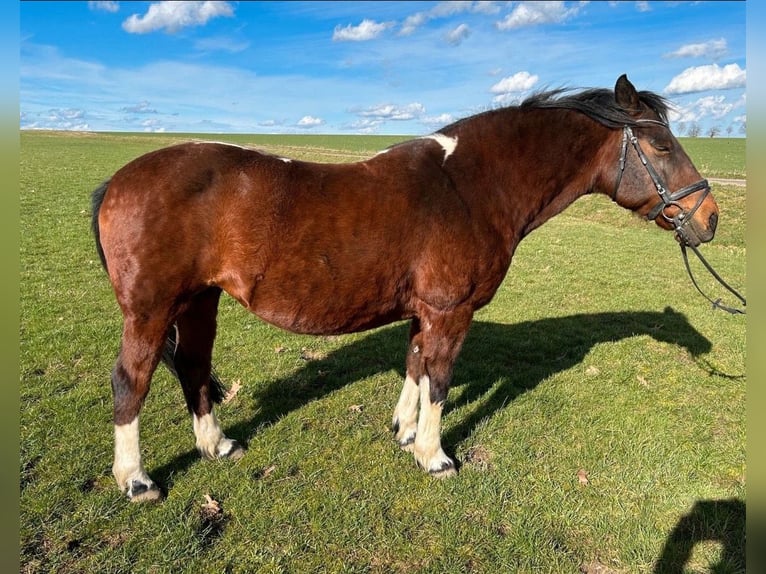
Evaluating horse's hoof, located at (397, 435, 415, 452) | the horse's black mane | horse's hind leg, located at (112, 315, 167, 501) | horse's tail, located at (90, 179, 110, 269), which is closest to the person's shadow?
horse's hoof, located at (397, 435, 415, 452)

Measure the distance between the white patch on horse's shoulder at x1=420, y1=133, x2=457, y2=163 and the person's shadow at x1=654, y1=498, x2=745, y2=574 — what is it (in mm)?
3102

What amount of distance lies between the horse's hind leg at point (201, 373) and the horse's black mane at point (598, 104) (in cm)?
305

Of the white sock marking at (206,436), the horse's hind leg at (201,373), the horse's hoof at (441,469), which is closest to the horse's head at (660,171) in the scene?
the horse's hoof at (441,469)

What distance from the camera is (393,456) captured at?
3.97 meters

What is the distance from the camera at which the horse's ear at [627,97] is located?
357 centimetres

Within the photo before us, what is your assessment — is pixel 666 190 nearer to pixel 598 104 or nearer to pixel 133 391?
pixel 598 104

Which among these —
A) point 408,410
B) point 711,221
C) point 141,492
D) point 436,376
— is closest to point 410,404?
point 408,410

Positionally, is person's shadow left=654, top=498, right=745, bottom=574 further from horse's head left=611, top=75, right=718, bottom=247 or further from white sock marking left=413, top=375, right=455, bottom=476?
horse's head left=611, top=75, right=718, bottom=247

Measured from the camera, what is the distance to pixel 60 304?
282 inches

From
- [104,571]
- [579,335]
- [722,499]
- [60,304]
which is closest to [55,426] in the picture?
[104,571]

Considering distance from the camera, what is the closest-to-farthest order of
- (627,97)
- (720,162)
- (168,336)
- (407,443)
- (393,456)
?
(168,336) → (627,97) → (393,456) → (407,443) → (720,162)

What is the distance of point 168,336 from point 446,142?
8.52ft

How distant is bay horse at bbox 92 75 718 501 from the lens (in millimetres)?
3041

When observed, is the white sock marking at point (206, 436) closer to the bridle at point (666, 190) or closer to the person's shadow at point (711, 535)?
the person's shadow at point (711, 535)
